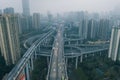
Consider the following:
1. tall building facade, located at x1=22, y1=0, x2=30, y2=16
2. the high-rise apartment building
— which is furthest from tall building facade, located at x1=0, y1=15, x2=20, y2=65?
tall building facade, located at x1=22, y1=0, x2=30, y2=16

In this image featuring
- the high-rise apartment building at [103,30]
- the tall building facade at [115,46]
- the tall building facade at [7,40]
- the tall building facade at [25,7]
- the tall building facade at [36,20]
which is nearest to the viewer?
the tall building facade at [7,40]

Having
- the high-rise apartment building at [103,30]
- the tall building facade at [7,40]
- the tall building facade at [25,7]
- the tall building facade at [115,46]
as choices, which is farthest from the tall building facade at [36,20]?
the tall building facade at [25,7]

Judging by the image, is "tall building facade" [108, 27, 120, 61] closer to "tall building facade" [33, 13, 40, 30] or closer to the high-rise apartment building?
the high-rise apartment building

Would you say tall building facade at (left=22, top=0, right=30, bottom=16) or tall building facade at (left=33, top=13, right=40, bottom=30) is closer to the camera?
tall building facade at (left=33, top=13, right=40, bottom=30)

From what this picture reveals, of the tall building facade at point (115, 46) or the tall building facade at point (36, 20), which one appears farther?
the tall building facade at point (36, 20)

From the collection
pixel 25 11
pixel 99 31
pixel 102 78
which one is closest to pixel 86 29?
pixel 99 31

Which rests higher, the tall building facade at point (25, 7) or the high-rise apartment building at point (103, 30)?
the tall building facade at point (25, 7)

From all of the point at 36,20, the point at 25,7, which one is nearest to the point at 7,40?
the point at 36,20

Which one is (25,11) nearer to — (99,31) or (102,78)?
(99,31)

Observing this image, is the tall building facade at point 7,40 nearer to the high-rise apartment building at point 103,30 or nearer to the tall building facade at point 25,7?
the high-rise apartment building at point 103,30

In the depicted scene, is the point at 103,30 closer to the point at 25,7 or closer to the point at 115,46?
the point at 115,46

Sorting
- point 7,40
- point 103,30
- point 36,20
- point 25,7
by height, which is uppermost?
point 25,7
